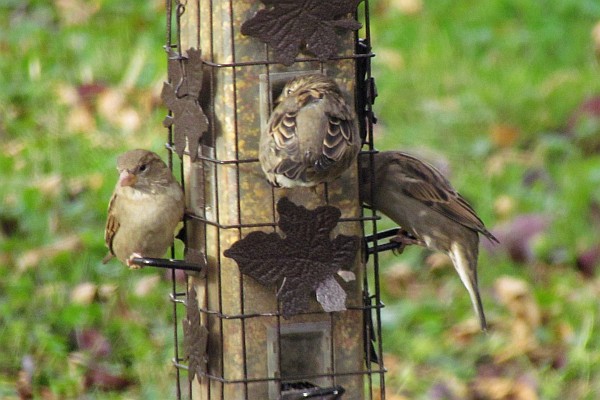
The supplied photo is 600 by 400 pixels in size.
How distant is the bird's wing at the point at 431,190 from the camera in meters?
5.29

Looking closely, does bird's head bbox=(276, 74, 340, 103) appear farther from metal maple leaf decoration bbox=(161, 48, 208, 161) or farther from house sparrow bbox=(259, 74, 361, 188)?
metal maple leaf decoration bbox=(161, 48, 208, 161)

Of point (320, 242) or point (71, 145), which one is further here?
point (71, 145)

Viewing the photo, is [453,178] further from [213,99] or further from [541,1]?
[213,99]

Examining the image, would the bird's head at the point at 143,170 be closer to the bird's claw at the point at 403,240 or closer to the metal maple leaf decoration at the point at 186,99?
the metal maple leaf decoration at the point at 186,99

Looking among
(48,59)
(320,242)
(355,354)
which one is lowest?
(355,354)

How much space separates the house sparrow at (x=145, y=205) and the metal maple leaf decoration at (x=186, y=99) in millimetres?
142

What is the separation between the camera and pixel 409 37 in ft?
33.4

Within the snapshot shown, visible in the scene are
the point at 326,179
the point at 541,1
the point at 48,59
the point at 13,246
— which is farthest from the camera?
the point at 541,1

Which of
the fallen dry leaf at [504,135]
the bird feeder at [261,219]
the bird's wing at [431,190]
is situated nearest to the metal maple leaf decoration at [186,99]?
the bird feeder at [261,219]

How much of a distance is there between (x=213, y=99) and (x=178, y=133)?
8.7 inches

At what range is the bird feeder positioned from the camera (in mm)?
4629

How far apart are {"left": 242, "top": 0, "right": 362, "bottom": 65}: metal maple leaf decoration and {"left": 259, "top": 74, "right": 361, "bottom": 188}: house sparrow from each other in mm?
101

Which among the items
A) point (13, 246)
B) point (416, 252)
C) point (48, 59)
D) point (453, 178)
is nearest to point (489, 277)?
point (416, 252)

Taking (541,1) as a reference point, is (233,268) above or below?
below
